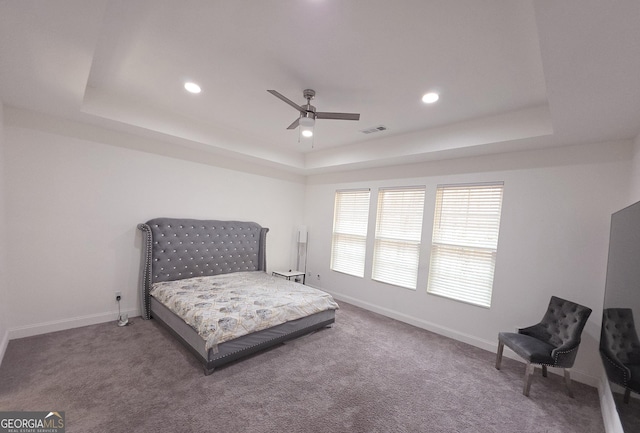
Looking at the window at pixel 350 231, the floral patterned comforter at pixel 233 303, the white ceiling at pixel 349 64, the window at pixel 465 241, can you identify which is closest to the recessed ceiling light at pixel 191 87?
the white ceiling at pixel 349 64

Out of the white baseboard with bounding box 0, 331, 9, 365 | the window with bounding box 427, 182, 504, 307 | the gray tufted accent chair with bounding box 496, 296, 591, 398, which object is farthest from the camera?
the window with bounding box 427, 182, 504, 307

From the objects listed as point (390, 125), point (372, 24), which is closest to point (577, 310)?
Answer: point (390, 125)

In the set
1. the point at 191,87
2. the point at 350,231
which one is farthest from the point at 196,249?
the point at 350,231

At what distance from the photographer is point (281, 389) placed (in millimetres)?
2330

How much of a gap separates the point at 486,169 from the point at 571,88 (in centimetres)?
183

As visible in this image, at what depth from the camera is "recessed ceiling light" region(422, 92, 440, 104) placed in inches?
102

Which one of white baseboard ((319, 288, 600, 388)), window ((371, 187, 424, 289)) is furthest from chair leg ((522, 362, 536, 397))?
window ((371, 187, 424, 289))

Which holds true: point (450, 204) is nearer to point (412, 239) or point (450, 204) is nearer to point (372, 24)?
point (412, 239)

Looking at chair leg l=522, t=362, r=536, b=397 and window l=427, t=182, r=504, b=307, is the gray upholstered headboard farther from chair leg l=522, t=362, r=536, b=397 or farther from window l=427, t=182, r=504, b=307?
chair leg l=522, t=362, r=536, b=397

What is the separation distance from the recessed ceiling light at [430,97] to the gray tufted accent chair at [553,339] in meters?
2.51

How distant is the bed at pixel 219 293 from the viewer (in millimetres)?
2611

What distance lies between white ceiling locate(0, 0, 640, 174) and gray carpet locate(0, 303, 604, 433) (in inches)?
101

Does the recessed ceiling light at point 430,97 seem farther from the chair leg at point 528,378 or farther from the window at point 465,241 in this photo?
the chair leg at point 528,378

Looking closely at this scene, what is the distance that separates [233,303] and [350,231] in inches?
106
